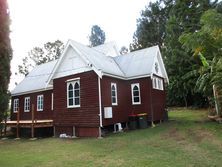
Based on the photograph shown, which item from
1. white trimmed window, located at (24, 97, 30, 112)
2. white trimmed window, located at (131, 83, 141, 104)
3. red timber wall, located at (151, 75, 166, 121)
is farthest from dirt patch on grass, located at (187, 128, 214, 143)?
white trimmed window, located at (24, 97, 30, 112)

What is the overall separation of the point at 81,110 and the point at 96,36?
49.3 metres

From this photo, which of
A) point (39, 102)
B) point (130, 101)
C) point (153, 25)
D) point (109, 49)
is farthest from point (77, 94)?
point (153, 25)

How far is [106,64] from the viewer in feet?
57.5

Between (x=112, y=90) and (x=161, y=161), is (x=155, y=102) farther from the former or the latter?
(x=161, y=161)

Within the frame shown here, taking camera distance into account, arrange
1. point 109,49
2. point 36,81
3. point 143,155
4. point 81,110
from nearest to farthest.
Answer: point 143,155 < point 81,110 < point 109,49 < point 36,81

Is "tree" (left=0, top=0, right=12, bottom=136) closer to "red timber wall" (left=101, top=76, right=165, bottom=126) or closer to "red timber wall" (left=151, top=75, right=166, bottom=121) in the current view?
"red timber wall" (left=101, top=76, right=165, bottom=126)

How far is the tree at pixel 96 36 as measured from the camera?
62531 millimetres

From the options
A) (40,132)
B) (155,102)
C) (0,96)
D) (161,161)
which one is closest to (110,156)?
(161,161)

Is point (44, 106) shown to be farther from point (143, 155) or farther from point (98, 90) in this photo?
point (143, 155)

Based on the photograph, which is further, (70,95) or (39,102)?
(39,102)

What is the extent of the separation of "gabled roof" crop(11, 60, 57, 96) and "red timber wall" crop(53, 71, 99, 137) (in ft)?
13.7

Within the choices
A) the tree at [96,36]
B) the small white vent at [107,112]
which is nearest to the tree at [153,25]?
the tree at [96,36]

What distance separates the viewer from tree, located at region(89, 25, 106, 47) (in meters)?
62.5

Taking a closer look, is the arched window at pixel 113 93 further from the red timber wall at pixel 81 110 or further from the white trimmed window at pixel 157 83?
the white trimmed window at pixel 157 83
